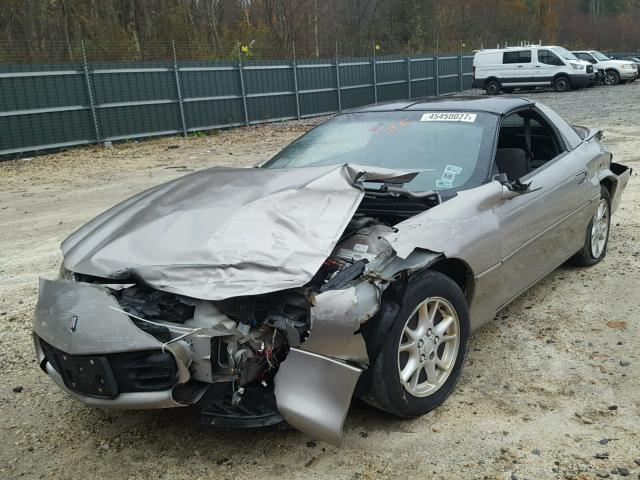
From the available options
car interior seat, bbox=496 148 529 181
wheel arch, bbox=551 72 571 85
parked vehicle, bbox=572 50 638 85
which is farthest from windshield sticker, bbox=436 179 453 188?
parked vehicle, bbox=572 50 638 85

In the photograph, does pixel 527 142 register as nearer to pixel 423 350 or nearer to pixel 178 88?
pixel 423 350

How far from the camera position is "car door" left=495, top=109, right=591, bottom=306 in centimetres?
358

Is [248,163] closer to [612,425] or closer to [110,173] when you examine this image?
[110,173]

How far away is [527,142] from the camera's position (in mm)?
4609

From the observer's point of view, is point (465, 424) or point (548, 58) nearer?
point (465, 424)

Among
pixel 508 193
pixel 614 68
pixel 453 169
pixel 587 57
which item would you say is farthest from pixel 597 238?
pixel 587 57

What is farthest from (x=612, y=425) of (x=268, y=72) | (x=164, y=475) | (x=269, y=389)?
(x=268, y=72)

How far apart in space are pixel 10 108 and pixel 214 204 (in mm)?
12529

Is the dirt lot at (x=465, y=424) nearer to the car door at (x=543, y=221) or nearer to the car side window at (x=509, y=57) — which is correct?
the car door at (x=543, y=221)

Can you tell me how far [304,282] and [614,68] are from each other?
33.1 m

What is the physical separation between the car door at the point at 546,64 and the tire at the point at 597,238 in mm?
24353

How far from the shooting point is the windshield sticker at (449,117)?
411 centimetres

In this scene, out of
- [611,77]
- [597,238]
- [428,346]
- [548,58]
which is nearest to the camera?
[428,346]

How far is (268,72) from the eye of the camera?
19.8m
